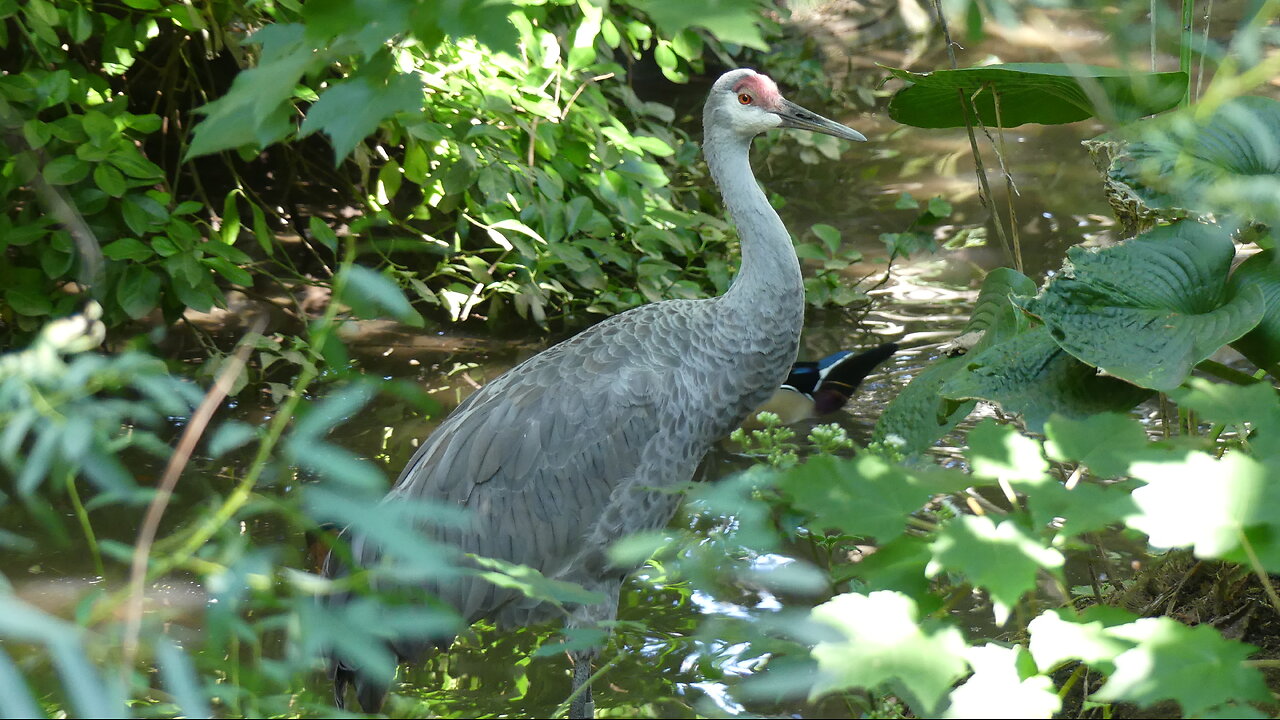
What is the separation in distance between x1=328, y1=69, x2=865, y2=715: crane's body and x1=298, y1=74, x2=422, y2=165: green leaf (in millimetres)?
1983

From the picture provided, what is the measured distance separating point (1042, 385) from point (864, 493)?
3.23ft

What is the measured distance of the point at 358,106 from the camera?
4.10ft

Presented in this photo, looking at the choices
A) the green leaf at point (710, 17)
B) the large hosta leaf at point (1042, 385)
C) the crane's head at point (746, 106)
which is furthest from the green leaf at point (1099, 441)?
the crane's head at point (746, 106)

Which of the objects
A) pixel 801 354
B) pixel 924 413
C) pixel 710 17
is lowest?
pixel 801 354

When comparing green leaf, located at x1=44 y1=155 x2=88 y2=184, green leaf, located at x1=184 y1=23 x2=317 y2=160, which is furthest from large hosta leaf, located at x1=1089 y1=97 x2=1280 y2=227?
green leaf, located at x1=44 y1=155 x2=88 y2=184

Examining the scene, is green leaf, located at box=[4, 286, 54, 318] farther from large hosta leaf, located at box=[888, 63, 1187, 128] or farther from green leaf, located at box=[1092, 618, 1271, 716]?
green leaf, located at box=[1092, 618, 1271, 716]

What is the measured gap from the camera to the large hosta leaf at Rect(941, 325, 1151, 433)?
7.82ft

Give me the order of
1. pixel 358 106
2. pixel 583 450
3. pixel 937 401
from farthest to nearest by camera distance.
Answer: pixel 583 450
pixel 937 401
pixel 358 106

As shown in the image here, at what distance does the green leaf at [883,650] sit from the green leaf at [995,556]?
88 millimetres

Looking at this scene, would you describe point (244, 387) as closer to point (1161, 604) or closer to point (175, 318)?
point (175, 318)

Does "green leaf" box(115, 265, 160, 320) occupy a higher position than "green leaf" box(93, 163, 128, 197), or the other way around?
"green leaf" box(93, 163, 128, 197)

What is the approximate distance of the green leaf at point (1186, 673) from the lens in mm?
1354

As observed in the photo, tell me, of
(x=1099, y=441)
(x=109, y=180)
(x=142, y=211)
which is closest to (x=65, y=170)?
(x=109, y=180)

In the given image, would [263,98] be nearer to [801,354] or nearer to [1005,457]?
[1005,457]
